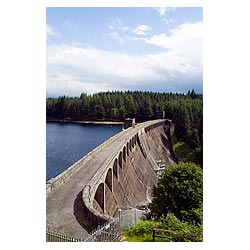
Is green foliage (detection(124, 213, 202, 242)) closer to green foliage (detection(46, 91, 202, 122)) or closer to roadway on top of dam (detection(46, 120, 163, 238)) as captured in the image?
roadway on top of dam (detection(46, 120, 163, 238))

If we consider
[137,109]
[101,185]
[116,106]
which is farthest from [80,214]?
[137,109]

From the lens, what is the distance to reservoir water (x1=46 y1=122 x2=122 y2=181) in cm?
2508

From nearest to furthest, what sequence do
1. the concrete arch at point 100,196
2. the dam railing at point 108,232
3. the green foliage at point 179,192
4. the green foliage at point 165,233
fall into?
1. the green foliage at point 165,233
2. the dam railing at point 108,232
3. the green foliage at point 179,192
4. the concrete arch at point 100,196

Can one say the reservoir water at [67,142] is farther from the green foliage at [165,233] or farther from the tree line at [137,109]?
the green foliage at [165,233]

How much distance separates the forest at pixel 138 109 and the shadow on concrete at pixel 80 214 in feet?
55.2

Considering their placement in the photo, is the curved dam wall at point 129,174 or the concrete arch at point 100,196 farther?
the concrete arch at point 100,196

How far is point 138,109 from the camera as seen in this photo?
172 feet

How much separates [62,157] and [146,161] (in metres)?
11.2

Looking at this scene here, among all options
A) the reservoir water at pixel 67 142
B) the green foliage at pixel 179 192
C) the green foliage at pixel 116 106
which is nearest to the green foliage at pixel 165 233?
the green foliage at pixel 179 192

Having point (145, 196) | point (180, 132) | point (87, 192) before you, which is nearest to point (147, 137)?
point (180, 132)

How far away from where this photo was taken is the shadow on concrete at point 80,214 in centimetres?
924

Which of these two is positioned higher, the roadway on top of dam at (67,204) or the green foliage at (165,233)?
the green foliage at (165,233)

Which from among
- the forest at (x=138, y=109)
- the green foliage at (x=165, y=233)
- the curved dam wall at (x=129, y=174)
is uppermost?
the forest at (x=138, y=109)

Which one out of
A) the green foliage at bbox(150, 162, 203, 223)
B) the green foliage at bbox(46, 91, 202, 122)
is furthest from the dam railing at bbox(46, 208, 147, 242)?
the green foliage at bbox(46, 91, 202, 122)
